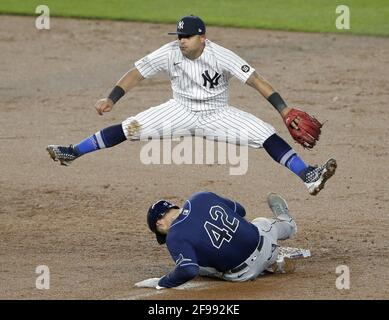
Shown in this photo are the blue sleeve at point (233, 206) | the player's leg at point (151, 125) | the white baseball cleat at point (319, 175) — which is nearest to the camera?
the blue sleeve at point (233, 206)

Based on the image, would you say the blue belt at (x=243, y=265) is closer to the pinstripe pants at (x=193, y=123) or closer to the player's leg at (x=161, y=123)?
the pinstripe pants at (x=193, y=123)

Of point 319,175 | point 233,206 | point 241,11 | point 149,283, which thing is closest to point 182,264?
point 149,283

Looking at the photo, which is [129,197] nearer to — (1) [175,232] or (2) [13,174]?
(2) [13,174]

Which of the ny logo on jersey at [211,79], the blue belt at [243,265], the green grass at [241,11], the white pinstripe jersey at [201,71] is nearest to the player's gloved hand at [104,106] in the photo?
the white pinstripe jersey at [201,71]

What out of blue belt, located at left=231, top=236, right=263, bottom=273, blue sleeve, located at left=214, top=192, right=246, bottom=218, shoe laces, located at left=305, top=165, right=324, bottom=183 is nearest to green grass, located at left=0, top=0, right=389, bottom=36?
shoe laces, located at left=305, top=165, right=324, bottom=183

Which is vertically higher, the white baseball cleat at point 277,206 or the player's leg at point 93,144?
the player's leg at point 93,144

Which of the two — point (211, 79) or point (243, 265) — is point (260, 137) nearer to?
point (211, 79)
